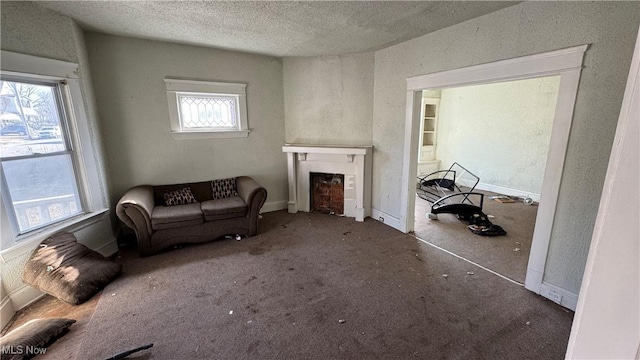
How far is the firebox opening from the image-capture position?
430 centimetres

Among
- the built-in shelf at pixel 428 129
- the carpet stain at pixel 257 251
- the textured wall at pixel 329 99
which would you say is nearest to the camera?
the carpet stain at pixel 257 251

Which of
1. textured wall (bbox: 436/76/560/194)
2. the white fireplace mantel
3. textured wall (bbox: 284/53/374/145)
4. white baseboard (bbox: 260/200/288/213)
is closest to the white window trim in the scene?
white baseboard (bbox: 260/200/288/213)

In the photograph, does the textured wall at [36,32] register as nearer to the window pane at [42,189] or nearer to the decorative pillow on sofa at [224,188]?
the window pane at [42,189]

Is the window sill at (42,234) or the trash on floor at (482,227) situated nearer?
the window sill at (42,234)

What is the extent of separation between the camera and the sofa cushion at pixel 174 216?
2.98 m

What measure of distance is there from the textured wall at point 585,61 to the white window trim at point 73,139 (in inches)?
148

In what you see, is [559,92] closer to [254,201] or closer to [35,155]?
[254,201]

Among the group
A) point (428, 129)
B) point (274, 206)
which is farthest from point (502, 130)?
point (274, 206)

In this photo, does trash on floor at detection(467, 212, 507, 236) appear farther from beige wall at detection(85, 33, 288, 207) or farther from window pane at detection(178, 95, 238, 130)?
window pane at detection(178, 95, 238, 130)

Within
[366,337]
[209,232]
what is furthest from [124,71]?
[366,337]

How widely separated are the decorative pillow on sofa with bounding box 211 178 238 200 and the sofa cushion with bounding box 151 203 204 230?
59cm

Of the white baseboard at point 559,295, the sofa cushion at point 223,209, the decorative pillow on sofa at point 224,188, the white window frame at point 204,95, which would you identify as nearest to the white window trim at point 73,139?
the white window frame at point 204,95

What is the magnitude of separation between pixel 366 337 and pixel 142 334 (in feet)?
5.26

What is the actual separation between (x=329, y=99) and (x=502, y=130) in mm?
3826
